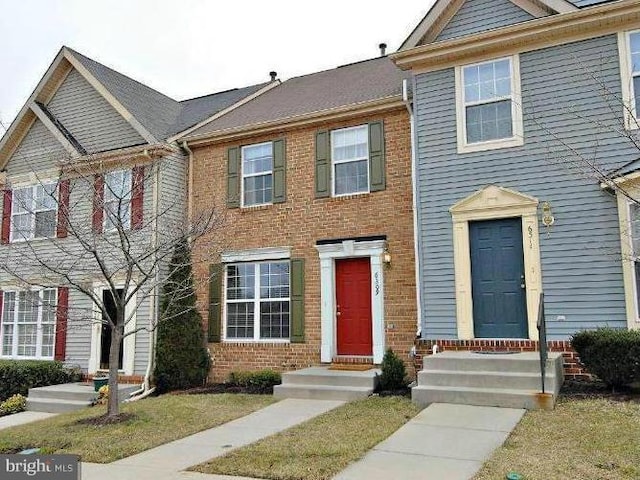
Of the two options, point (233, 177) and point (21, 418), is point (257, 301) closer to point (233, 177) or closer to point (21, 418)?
point (233, 177)

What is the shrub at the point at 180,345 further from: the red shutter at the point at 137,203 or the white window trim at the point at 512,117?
the white window trim at the point at 512,117

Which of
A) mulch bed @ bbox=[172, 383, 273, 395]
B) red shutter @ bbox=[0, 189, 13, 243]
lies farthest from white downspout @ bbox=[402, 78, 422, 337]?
red shutter @ bbox=[0, 189, 13, 243]

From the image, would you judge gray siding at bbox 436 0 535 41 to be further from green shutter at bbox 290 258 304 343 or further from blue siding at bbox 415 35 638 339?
green shutter at bbox 290 258 304 343

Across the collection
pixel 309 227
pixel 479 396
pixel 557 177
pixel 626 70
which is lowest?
pixel 479 396

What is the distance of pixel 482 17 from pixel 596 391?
6.60m

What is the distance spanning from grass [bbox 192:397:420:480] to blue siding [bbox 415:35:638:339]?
2762mm

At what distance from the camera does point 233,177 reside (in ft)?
43.2

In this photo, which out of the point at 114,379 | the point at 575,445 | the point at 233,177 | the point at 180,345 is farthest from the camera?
the point at 233,177

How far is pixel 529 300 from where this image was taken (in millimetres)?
9453

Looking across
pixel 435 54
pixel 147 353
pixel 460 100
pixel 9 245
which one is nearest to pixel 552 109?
pixel 460 100

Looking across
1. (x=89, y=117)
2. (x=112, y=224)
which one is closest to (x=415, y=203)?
(x=112, y=224)

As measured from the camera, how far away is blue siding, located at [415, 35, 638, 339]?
9.09m

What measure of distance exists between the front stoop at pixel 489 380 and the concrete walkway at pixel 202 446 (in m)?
1.59

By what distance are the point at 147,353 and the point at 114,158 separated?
464 cm
